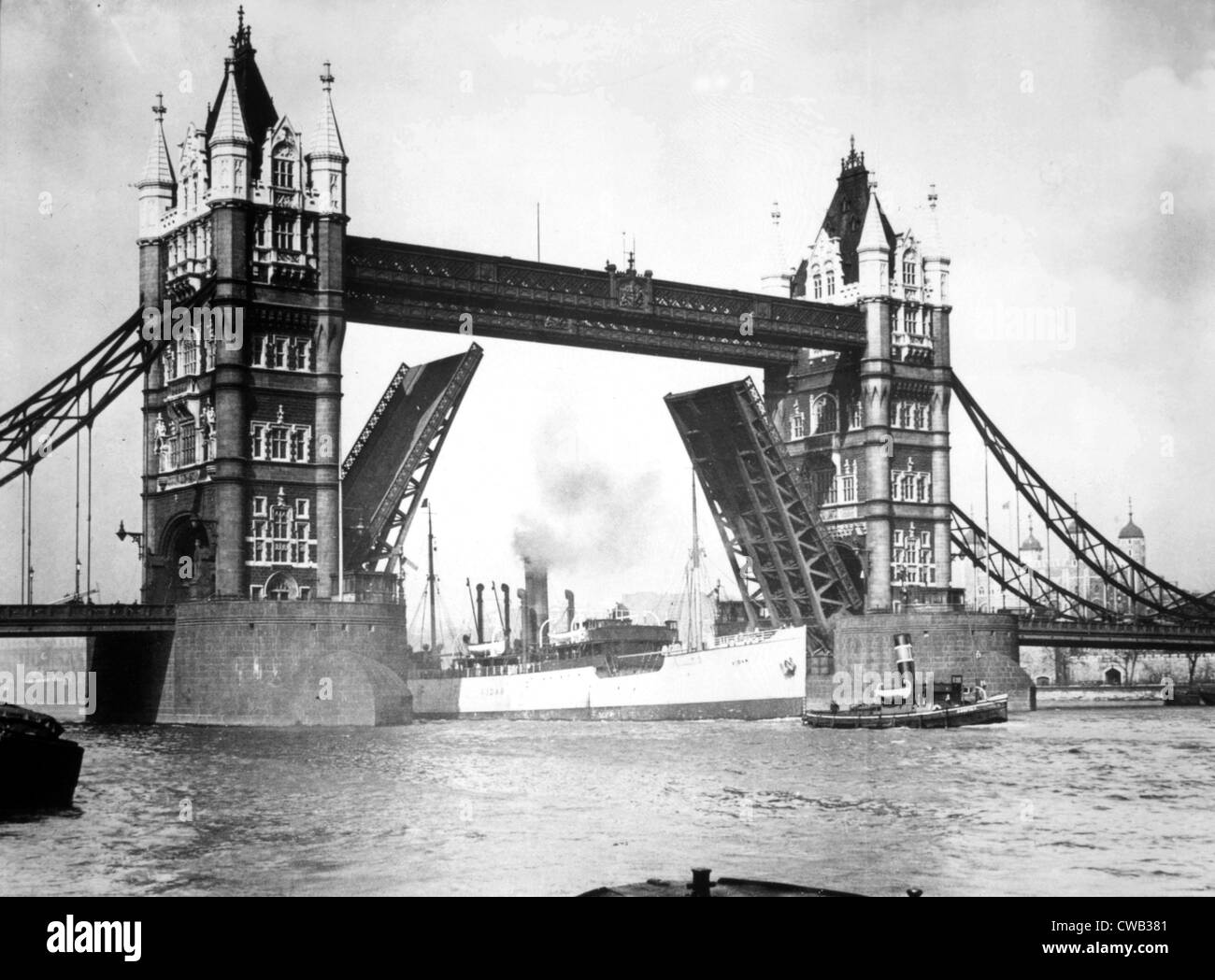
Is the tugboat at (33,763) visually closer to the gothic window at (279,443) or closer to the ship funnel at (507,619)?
the gothic window at (279,443)

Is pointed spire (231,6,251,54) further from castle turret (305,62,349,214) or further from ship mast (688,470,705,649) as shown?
ship mast (688,470,705,649)

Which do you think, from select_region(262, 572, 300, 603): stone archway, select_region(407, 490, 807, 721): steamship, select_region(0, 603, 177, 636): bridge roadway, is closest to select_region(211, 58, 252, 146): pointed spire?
select_region(262, 572, 300, 603): stone archway

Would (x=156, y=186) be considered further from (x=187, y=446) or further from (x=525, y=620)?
(x=525, y=620)

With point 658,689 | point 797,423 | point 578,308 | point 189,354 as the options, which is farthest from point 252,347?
point 797,423
